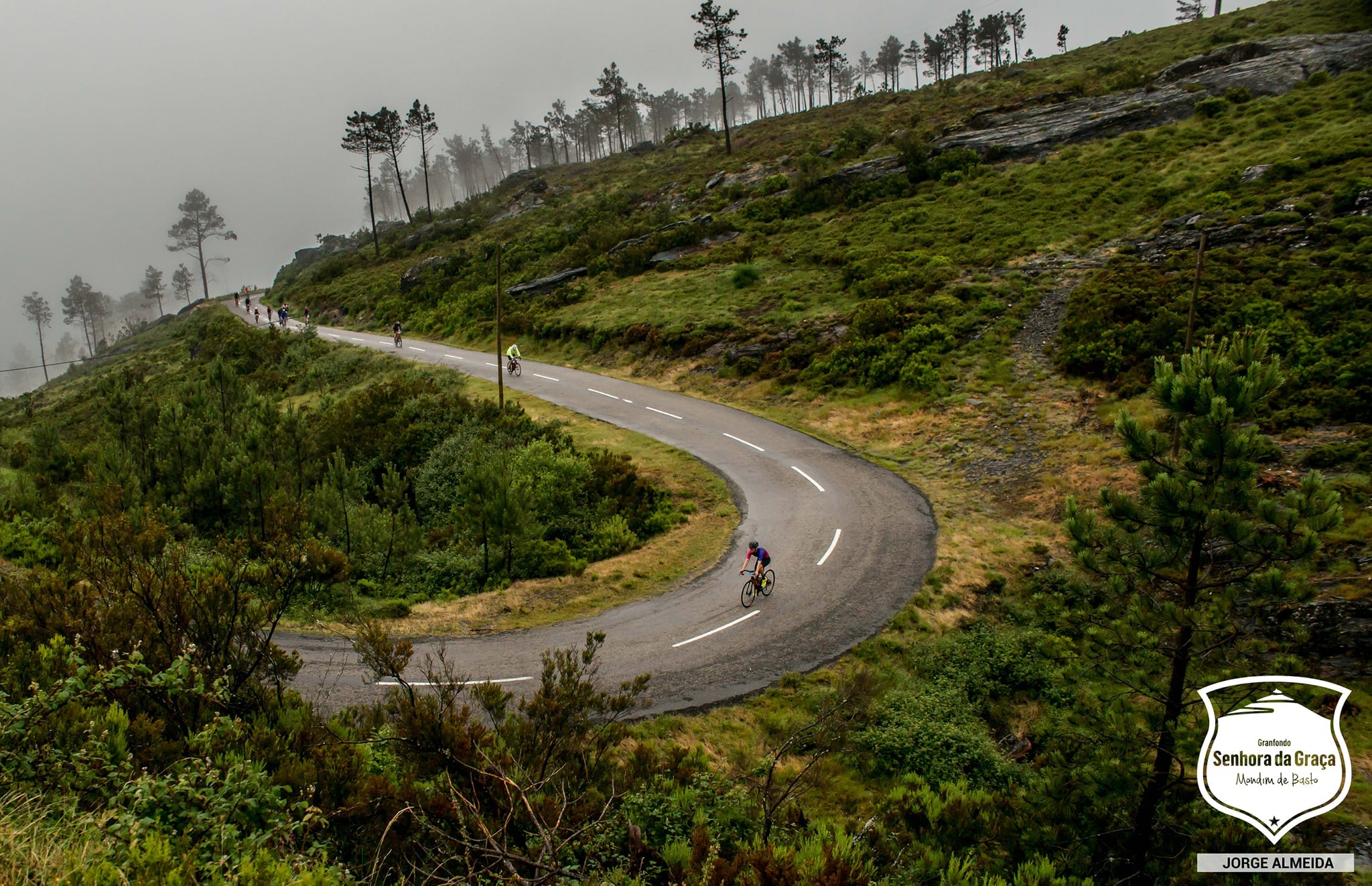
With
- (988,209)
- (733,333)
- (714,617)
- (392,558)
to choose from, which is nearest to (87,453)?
(392,558)

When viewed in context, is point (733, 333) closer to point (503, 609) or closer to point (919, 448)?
point (919, 448)

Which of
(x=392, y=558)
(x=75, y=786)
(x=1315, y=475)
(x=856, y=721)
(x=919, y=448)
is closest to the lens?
(x=75, y=786)

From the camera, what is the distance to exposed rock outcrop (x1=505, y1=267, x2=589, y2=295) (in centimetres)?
4366

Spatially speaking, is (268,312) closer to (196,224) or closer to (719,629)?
(196,224)

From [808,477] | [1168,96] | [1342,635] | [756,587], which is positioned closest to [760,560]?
[756,587]

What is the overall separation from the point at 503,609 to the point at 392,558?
12.8 feet

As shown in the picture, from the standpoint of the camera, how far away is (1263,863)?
5676 millimetres

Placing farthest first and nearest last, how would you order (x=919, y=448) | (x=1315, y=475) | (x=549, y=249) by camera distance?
(x=549, y=249), (x=919, y=448), (x=1315, y=475)

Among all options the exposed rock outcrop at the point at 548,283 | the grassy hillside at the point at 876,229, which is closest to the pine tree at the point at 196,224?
the grassy hillside at the point at 876,229

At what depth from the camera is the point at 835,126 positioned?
2333 inches

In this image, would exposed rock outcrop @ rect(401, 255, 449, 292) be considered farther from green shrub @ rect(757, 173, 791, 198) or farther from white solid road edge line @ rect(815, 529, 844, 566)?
white solid road edge line @ rect(815, 529, 844, 566)

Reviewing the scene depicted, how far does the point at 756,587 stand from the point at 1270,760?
892 centimetres

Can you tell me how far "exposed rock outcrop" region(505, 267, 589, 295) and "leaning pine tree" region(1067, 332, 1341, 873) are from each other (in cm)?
4049

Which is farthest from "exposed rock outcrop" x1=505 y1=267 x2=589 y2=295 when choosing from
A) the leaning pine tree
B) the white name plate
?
the white name plate
